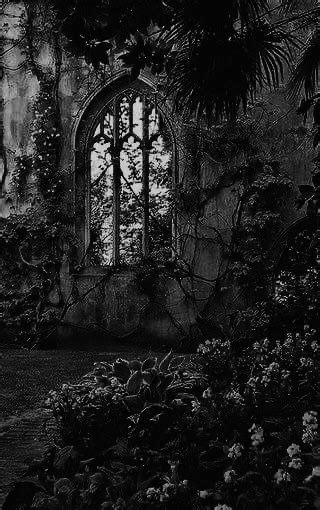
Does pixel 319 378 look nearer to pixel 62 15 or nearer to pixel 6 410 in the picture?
pixel 62 15

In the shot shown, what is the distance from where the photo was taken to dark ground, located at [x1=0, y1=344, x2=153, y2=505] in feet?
11.9

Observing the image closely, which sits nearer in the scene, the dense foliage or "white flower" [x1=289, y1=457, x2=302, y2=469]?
"white flower" [x1=289, y1=457, x2=302, y2=469]

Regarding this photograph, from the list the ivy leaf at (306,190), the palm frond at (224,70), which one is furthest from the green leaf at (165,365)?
the palm frond at (224,70)

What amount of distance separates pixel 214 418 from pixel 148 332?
240 inches

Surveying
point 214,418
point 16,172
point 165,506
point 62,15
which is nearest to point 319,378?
point 214,418

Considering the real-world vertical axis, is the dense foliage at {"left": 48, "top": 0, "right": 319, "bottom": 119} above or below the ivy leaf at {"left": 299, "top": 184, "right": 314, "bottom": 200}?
above

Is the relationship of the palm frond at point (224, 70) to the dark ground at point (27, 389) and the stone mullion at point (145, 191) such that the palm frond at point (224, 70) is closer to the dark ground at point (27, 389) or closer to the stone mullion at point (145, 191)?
the dark ground at point (27, 389)

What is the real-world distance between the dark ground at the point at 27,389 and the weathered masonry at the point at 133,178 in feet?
2.59

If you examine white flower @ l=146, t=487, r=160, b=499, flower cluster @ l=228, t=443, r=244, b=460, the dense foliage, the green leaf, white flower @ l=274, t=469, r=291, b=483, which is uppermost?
the dense foliage

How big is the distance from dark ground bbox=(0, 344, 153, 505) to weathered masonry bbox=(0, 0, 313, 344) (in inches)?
31.1

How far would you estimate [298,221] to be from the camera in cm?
864

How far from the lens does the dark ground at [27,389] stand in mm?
3637

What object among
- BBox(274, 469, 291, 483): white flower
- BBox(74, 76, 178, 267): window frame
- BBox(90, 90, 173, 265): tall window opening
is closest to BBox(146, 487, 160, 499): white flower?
BBox(274, 469, 291, 483): white flower

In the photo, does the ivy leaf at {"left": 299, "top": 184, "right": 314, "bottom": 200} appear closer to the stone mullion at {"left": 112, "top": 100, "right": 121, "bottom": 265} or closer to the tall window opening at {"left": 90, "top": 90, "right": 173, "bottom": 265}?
the tall window opening at {"left": 90, "top": 90, "right": 173, "bottom": 265}
